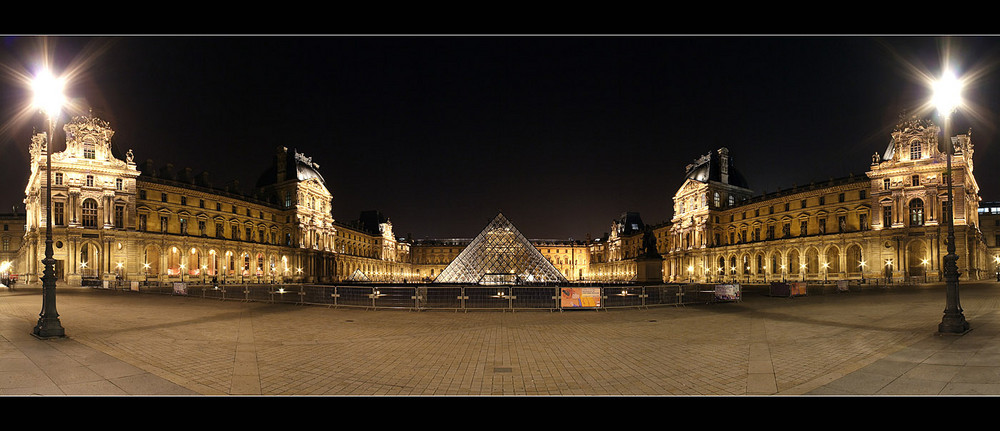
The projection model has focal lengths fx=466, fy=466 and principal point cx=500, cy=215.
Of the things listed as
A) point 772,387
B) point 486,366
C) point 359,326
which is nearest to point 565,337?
point 486,366

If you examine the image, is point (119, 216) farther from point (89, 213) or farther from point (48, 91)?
point (48, 91)

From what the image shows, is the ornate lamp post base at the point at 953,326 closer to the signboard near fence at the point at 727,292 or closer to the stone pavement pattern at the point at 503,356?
the stone pavement pattern at the point at 503,356

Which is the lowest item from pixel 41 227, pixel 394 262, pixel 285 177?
pixel 394 262

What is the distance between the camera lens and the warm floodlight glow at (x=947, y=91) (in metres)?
9.91

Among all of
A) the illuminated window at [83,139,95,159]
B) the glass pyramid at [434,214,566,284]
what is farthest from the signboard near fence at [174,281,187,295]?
the illuminated window at [83,139,95,159]

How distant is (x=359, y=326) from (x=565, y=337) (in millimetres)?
5622

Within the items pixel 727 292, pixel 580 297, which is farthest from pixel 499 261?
pixel 580 297

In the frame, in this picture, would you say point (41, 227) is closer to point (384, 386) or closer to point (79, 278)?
point (79, 278)

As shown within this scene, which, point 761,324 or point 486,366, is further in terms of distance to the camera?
point 761,324

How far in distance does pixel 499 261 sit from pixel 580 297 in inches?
1186

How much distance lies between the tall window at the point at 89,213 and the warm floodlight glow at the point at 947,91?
192ft

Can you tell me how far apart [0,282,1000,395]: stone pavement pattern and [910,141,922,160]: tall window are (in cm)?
4315

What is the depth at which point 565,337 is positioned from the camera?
10.4 meters

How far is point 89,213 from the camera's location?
44.0 metres
